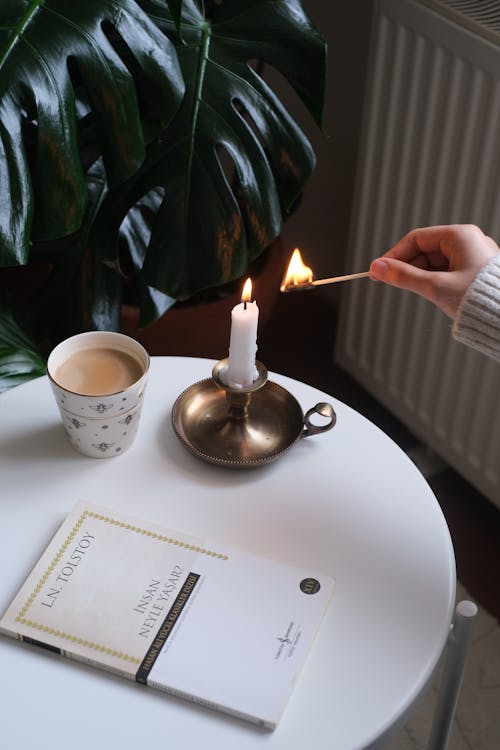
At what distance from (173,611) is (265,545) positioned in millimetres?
113

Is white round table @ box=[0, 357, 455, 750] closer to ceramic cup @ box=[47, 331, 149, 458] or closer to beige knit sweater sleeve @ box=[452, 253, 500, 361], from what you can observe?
ceramic cup @ box=[47, 331, 149, 458]

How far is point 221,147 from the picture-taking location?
113cm

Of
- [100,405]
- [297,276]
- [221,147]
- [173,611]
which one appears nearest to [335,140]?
[221,147]

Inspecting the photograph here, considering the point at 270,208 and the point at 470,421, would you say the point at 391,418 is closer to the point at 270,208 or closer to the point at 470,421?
the point at 470,421

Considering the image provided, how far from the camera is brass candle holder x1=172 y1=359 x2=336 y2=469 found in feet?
3.04

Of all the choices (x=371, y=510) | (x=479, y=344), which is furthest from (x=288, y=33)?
(x=371, y=510)

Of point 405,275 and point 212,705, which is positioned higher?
point 405,275

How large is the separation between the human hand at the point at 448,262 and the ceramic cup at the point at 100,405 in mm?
252

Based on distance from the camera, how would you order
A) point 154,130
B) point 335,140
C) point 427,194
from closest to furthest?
point 154,130 < point 427,194 < point 335,140

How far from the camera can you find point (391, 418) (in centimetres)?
175

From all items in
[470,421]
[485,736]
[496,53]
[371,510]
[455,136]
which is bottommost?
[485,736]

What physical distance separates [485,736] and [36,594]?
2.44 feet

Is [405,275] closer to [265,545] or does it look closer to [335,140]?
[265,545]

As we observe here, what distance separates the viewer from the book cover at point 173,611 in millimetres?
733
